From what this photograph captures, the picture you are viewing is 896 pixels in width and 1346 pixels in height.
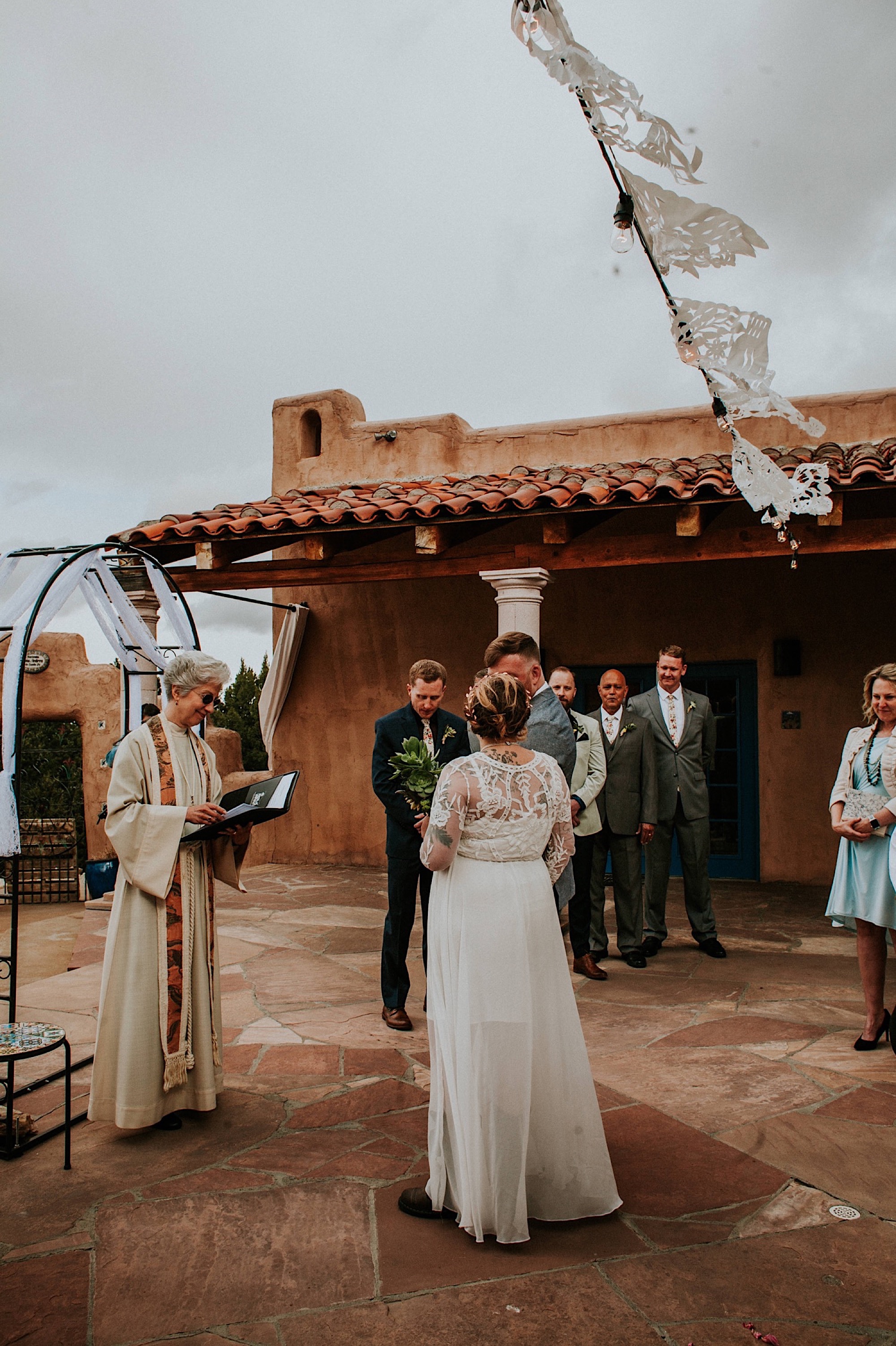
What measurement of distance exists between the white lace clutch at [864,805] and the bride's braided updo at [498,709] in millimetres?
2187

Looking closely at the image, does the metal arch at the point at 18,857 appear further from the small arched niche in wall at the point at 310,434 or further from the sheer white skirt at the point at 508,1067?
the small arched niche in wall at the point at 310,434

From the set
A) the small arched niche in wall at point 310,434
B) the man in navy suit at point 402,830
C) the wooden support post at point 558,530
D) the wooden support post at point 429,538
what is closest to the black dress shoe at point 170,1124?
the man in navy suit at point 402,830

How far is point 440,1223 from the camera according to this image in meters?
3.04

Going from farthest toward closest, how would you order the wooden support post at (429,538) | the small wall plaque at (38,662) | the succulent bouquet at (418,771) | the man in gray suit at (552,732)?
the small wall plaque at (38,662)
the wooden support post at (429,538)
the man in gray suit at (552,732)
the succulent bouquet at (418,771)

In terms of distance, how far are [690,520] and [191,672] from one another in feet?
13.8

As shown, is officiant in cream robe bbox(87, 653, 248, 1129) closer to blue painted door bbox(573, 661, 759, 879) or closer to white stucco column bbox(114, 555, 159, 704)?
white stucco column bbox(114, 555, 159, 704)

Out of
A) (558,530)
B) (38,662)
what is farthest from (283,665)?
(558,530)

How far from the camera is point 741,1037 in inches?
190

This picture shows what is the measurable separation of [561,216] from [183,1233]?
3.42 m

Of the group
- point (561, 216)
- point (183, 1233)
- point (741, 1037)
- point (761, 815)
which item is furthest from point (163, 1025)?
point (761, 815)

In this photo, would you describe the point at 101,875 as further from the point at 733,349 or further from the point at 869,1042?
the point at 869,1042

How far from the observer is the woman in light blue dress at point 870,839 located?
4359 mm

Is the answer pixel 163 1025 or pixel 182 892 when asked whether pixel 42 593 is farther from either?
pixel 163 1025

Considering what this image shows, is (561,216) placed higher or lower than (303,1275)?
higher
